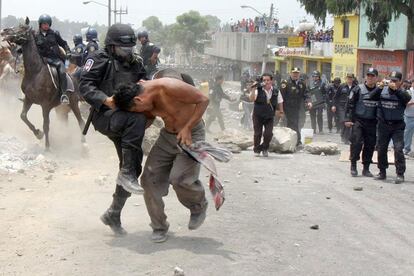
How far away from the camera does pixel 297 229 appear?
6699 mm

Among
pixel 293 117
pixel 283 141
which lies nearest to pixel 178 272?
pixel 283 141

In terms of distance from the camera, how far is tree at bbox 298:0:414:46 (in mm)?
21297

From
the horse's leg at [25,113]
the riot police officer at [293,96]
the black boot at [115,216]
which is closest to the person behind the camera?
the black boot at [115,216]

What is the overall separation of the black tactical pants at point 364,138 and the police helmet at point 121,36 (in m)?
5.66

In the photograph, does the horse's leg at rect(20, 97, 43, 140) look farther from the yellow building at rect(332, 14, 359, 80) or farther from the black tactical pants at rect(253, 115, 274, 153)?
the yellow building at rect(332, 14, 359, 80)

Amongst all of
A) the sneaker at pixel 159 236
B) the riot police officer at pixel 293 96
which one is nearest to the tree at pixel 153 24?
the riot police officer at pixel 293 96

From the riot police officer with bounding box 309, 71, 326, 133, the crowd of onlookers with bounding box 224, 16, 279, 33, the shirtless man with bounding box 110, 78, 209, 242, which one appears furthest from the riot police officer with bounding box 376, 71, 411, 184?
the crowd of onlookers with bounding box 224, 16, 279, 33

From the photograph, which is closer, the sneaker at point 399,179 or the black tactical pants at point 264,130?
the sneaker at point 399,179

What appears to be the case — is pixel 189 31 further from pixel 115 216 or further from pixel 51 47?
pixel 115 216

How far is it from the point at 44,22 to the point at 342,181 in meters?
5.66

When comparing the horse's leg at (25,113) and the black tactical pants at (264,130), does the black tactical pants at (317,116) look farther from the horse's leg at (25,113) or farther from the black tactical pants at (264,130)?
the horse's leg at (25,113)

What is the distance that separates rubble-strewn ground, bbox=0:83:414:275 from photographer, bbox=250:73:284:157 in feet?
5.71

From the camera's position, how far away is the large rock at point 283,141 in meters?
13.4

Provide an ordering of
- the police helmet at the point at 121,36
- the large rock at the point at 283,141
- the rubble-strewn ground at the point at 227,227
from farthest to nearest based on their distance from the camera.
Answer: the large rock at the point at 283,141, the police helmet at the point at 121,36, the rubble-strewn ground at the point at 227,227
